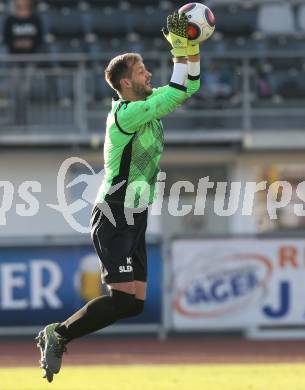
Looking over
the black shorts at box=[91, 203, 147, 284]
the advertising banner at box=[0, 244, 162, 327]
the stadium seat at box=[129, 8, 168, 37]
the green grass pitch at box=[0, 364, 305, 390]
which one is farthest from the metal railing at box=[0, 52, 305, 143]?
the black shorts at box=[91, 203, 147, 284]

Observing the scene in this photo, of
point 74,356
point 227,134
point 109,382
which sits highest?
point 227,134

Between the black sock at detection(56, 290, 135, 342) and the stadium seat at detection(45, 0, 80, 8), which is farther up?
the stadium seat at detection(45, 0, 80, 8)

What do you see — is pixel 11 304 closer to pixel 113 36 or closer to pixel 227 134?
pixel 227 134

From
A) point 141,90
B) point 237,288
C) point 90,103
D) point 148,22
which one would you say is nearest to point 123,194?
point 141,90

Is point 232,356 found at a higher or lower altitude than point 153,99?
lower

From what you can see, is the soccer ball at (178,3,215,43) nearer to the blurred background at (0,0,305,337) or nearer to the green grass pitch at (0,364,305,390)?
the green grass pitch at (0,364,305,390)

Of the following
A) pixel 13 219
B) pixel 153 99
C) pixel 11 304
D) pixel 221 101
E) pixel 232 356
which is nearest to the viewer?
pixel 153 99

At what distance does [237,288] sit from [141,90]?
23.8ft

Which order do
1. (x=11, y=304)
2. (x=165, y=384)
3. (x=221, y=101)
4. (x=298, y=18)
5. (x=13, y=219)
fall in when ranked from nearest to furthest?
(x=165, y=384) < (x=11, y=304) < (x=221, y=101) < (x=13, y=219) < (x=298, y=18)

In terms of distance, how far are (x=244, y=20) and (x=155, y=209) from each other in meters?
3.88

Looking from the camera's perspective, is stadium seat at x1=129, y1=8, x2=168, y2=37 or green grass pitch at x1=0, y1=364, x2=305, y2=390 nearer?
green grass pitch at x1=0, y1=364, x2=305, y2=390

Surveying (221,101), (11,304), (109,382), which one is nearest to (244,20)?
(221,101)

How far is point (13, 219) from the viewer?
1925 centimetres

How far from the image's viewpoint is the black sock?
7.75 meters
